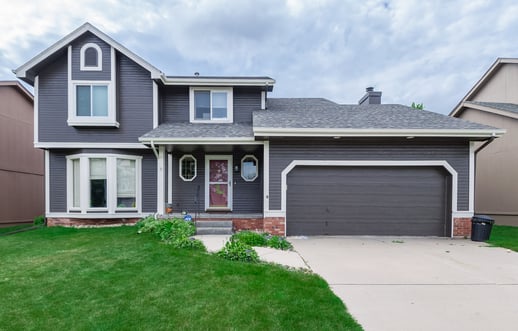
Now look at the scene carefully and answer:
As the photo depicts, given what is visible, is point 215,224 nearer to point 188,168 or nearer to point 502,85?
point 188,168

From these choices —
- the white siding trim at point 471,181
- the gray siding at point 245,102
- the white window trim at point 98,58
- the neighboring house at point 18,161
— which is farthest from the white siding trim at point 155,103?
the white siding trim at point 471,181

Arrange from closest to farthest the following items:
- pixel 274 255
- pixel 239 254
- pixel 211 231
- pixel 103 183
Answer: pixel 239 254, pixel 274 255, pixel 211 231, pixel 103 183

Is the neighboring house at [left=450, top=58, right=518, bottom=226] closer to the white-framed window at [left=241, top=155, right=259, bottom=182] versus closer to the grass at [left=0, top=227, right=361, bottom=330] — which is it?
the white-framed window at [left=241, top=155, right=259, bottom=182]

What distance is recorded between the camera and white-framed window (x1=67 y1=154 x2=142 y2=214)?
31.5 feet

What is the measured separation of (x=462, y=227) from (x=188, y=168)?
29.6 feet

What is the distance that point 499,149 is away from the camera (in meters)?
11.8

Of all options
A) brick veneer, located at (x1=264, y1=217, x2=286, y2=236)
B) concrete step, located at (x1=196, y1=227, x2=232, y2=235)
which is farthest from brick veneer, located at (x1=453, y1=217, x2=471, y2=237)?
concrete step, located at (x1=196, y1=227, x2=232, y2=235)

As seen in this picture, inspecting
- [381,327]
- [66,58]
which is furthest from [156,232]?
[66,58]

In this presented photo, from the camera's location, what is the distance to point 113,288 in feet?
13.3

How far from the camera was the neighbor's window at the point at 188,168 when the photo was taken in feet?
33.5

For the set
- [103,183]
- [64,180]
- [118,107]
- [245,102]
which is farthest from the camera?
[245,102]

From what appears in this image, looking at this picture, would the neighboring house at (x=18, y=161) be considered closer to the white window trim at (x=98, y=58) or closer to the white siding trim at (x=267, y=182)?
the white window trim at (x=98, y=58)

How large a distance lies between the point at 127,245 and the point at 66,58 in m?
7.59

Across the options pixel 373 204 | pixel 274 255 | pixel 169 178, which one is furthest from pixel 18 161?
pixel 373 204
